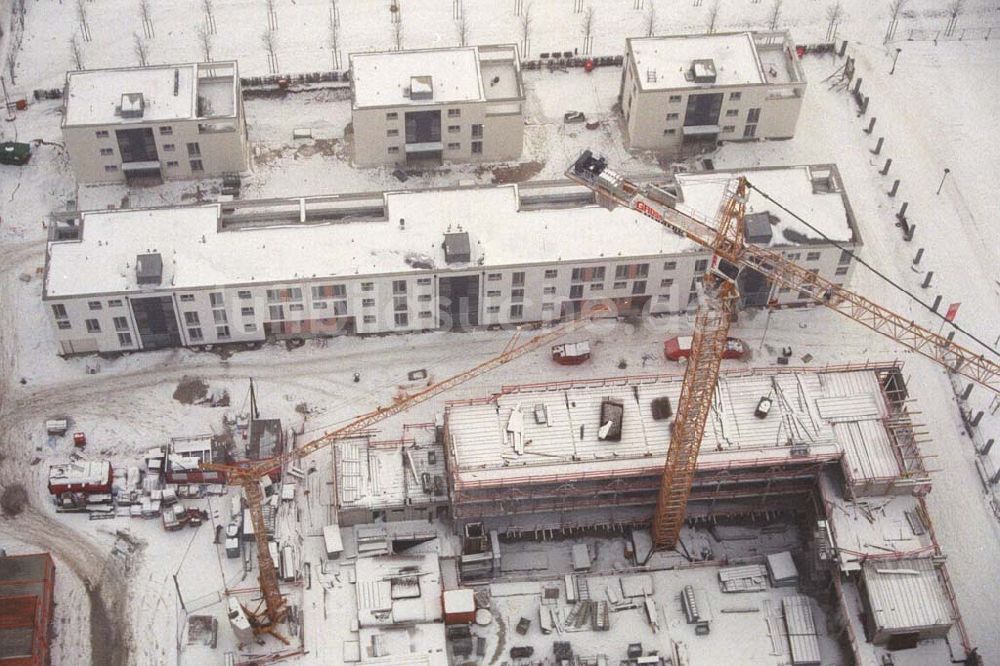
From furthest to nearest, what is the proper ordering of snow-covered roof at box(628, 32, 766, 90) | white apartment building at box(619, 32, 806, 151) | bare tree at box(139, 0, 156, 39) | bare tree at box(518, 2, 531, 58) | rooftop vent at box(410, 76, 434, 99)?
bare tree at box(518, 2, 531, 58)
bare tree at box(139, 0, 156, 39)
snow-covered roof at box(628, 32, 766, 90)
white apartment building at box(619, 32, 806, 151)
rooftop vent at box(410, 76, 434, 99)

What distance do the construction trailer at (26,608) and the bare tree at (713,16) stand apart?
11120cm

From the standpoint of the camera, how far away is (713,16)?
601ft

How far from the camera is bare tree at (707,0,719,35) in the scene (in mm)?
182375

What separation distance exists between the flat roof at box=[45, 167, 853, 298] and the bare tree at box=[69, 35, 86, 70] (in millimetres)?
39306

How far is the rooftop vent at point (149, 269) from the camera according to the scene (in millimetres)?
138500

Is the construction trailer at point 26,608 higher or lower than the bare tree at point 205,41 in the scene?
lower

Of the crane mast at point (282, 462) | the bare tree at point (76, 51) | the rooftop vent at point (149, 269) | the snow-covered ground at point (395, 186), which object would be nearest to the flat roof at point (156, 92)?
the snow-covered ground at point (395, 186)

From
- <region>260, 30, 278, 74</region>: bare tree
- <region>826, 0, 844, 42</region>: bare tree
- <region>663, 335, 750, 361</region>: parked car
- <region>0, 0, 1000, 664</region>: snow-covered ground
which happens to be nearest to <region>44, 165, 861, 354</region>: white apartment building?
<region>0, 0, 1000, 664</region>: snow-covered ground

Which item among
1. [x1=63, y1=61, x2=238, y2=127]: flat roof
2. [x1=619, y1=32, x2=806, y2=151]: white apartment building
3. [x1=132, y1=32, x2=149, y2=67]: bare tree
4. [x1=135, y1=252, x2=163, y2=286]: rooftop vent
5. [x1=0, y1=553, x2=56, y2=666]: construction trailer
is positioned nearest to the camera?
[x1=0, y1=553, x2=56, y2=666]: construction trailer

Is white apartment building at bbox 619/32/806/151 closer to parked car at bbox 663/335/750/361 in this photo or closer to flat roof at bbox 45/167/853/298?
flat roof at bbox 45/167/853/298

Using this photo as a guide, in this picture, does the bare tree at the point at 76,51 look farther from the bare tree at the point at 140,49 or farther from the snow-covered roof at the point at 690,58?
the snow-covered roof at the point at 690,58

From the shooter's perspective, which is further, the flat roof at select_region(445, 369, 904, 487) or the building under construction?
the flat roof at select_region(445, 369, 904, 487)

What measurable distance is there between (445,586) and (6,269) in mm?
65968

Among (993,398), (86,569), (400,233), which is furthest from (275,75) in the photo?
(993,398)
